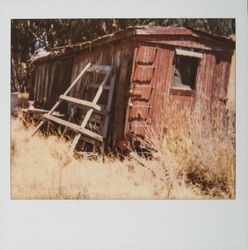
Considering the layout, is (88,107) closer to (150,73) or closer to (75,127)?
(75,127)

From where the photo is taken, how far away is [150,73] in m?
2.60

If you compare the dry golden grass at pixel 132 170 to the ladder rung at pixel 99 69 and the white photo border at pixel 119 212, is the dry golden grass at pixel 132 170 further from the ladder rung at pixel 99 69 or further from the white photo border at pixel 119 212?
the ladder rung at pixel 99 69

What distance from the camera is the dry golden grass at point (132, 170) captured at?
255 cm

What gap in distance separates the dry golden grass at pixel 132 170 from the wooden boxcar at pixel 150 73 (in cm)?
A: 14

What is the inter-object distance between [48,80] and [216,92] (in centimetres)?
110

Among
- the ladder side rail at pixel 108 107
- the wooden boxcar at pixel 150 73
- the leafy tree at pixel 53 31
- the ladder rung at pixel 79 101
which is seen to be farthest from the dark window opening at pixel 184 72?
the ladder rung at pixel 79 101

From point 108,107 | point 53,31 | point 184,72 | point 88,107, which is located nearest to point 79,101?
point 88,107

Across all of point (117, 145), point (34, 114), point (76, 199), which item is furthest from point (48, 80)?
point (76, 199)

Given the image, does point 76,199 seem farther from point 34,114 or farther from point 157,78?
point 157,78

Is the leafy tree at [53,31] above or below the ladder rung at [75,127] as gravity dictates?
above

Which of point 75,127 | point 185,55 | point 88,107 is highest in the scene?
point 185,55

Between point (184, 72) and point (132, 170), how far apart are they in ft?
2.36

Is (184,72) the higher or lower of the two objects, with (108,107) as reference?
higher

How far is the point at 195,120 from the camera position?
2.64m
